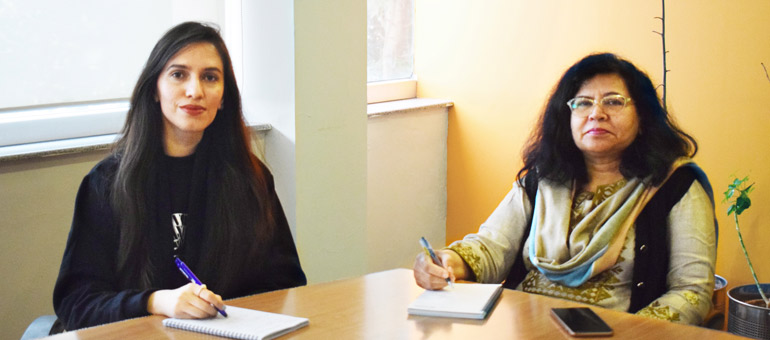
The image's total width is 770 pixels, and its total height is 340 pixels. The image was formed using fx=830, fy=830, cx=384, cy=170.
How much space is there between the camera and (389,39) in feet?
14.0

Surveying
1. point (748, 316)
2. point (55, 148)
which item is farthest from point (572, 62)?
point (55, 148)

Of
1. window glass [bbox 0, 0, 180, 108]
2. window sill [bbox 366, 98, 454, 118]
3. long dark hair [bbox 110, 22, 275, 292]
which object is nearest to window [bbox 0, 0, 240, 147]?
window glass [bbox 0, 0, 180, 108]

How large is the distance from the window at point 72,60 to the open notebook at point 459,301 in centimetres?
150

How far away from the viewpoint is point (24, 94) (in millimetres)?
2680

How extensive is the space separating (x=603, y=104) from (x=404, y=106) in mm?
1919

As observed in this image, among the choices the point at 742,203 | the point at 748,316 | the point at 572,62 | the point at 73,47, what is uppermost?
the point at 73,47

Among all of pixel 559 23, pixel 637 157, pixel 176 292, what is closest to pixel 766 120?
pixel 559 23

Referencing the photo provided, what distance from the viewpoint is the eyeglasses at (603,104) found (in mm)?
2197

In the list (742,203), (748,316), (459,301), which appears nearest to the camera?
(459,301)

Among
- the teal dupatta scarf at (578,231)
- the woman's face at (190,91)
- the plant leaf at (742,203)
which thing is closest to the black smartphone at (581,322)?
the teal dupatta scarf at (578,231)

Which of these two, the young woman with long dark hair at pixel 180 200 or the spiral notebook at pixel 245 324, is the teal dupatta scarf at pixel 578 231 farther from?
the spiral notebook at pixel 245 324

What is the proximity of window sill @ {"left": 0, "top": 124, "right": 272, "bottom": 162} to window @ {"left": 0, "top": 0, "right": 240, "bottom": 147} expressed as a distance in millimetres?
59

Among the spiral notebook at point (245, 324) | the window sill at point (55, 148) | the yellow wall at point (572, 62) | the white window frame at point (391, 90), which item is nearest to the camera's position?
the spiral notebook at point (245, 324)

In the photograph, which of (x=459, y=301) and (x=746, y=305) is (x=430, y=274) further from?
(x=746, y=305)
